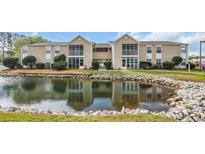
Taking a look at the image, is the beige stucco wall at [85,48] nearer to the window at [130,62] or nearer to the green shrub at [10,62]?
the window at [130,62]

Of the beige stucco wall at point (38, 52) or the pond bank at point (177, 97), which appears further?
the beige stucco wall at point (38, 52)

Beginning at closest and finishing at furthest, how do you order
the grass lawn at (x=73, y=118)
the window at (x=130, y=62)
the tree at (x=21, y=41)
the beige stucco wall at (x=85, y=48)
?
the grass lawn at (x=73, y=118), the window at (x=130, y=62), the tree at (x=21, y=41), the beige stucco wall at (x=85, y=48)

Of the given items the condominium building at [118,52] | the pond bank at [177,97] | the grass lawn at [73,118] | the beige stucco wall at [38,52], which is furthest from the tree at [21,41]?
the grass lawn at [73,118]

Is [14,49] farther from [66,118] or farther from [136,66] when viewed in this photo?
[66,118]

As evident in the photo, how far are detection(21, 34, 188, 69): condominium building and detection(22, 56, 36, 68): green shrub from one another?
86 centimetres

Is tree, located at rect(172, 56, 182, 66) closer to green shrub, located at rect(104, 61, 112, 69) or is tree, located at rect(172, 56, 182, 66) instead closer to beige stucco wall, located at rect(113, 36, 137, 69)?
beige stucco wall, located at rect(113, 36, 137, 69)

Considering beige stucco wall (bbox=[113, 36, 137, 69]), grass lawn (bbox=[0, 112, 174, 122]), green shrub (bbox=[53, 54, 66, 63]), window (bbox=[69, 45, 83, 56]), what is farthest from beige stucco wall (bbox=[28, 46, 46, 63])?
grass lawn (bbox=[0, 112, 174, 122])

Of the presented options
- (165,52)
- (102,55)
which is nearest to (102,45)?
(102,55)

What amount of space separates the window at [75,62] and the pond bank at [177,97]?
4.64 meters

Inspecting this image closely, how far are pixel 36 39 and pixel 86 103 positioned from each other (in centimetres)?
2740

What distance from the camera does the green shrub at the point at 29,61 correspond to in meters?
28.9

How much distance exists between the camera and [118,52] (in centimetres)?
2886

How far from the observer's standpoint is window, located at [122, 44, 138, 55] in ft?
94.9
